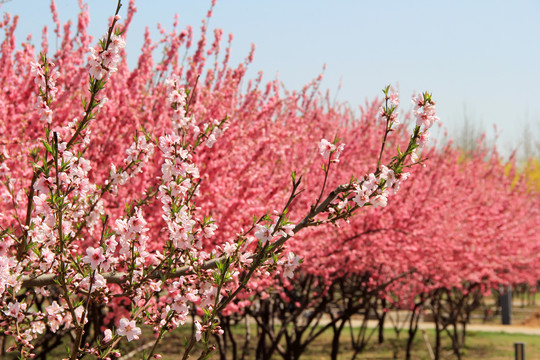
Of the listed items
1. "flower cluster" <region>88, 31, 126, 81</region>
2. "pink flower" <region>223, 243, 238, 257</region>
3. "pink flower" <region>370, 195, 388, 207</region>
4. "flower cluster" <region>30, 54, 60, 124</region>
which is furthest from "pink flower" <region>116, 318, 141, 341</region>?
"pink flower" <region>370, 195, 388, 207</region>

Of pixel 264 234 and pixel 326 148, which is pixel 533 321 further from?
pixel 264 234

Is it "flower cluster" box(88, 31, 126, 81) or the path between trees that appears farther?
the path between trees

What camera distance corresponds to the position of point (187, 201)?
3523 mm

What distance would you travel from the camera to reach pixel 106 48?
2986mm

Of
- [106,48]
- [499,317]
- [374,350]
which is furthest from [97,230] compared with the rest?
[499,317]

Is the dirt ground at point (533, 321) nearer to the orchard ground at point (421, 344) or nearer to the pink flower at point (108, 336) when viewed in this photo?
the orchard ground at point (421, 344)

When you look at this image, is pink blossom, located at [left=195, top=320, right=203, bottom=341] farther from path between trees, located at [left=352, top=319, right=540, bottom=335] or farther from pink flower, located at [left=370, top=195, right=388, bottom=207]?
path between trees, located at [left=352, top=319, right=540, bottom=335]

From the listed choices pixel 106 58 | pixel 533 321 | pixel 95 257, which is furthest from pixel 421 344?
pixel 106 58

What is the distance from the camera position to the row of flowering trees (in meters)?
3.13

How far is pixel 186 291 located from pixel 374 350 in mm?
15509

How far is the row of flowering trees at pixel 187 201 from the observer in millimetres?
3127

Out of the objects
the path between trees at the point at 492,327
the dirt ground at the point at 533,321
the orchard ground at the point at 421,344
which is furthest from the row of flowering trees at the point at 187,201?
the dirt ground at the point at 533,321

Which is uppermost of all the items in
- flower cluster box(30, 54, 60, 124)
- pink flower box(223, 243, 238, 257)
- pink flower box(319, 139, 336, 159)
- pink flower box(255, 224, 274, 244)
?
flower cluster box(30, 54, 60, 124)

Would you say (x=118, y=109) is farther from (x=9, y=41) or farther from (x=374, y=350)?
(x=374, y=350)
